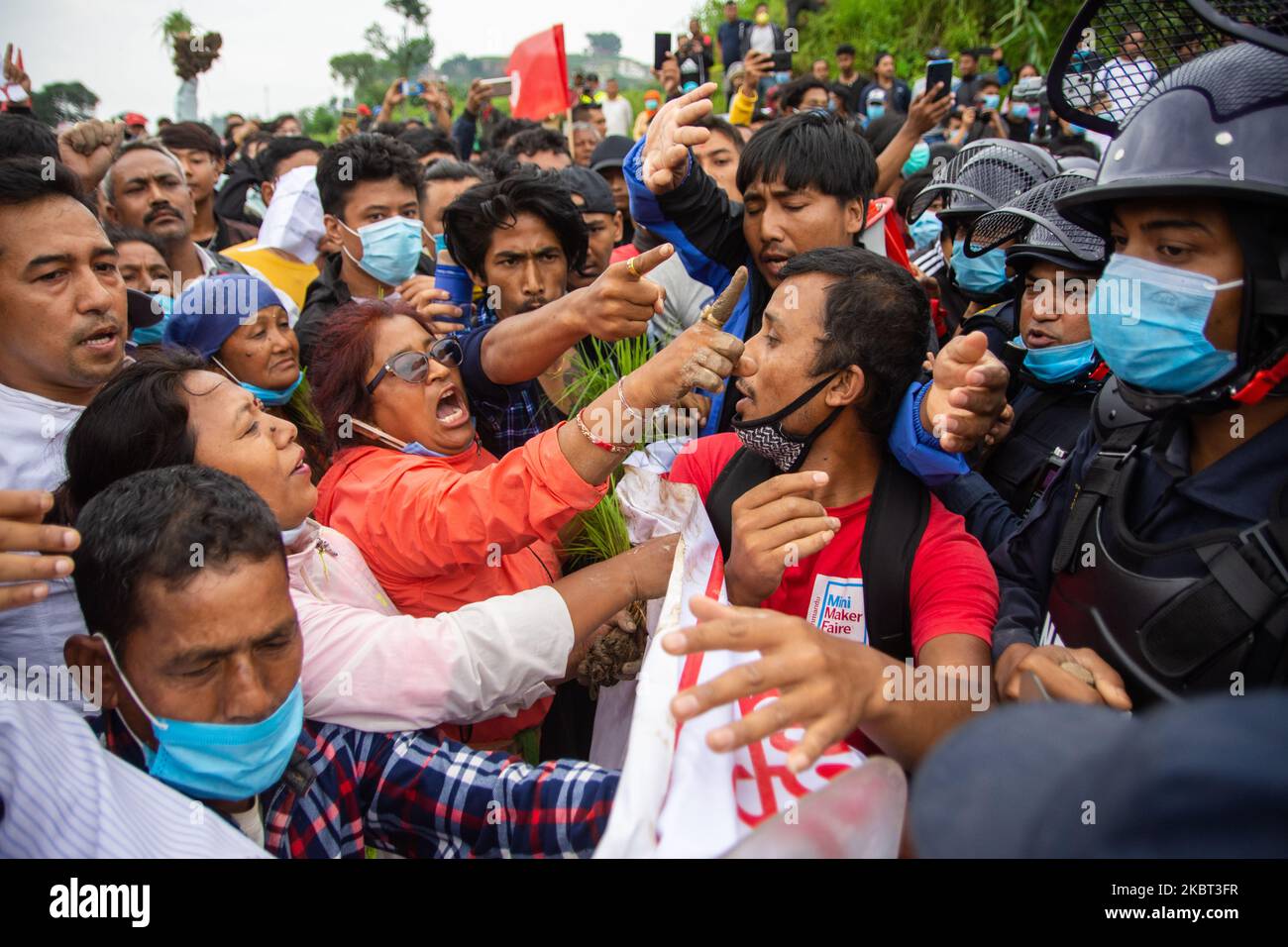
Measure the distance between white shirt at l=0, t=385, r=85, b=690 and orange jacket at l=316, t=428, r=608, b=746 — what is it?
2.23 feet

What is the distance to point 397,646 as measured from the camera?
199cm

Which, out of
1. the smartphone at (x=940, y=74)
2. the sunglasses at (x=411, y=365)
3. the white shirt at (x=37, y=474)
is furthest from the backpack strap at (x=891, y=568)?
the smartphone at (x=940, y=74)

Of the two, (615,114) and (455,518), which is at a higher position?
(615,114)

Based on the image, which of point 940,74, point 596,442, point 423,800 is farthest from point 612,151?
point 423,800

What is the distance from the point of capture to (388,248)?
4.53m

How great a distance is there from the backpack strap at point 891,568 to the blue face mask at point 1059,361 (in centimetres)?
97

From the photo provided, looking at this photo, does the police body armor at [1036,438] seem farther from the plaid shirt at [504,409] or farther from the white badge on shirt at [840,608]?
the plaid shirt at [504,409]

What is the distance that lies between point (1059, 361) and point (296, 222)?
4610 millimetres

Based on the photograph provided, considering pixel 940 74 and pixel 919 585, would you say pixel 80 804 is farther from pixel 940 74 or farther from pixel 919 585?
pixel 940 74

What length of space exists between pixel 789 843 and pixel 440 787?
84 cm

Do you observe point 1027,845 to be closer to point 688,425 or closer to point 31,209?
point 688,425

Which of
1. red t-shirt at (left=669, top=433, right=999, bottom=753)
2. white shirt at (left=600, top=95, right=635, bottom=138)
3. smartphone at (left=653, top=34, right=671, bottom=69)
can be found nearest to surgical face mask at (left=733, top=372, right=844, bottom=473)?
red t-shirt at (left=669, top=433, right=999, bottom=753)

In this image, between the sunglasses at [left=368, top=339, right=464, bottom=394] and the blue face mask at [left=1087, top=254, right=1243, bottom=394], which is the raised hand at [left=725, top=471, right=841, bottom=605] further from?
the sunglasses at [left=368, top=339, right=464, bottom=394]

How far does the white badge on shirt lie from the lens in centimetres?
223
